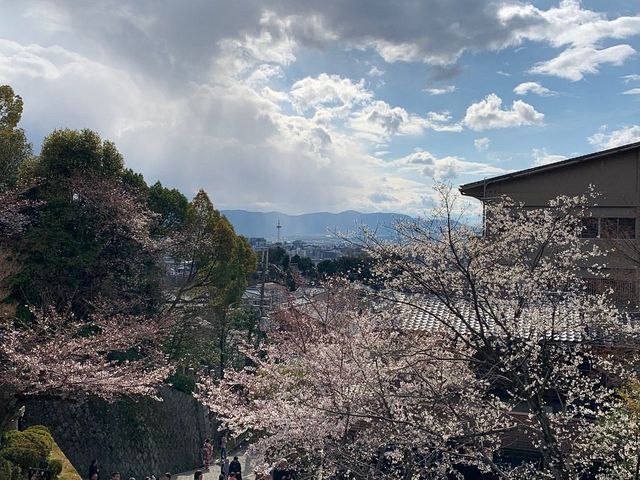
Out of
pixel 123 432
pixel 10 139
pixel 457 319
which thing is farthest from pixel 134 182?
pixel 457 319

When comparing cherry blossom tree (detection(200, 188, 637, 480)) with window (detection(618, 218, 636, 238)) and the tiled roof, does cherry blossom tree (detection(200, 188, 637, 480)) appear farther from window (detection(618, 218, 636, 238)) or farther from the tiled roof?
window (detection(618, 218, 636, 238))

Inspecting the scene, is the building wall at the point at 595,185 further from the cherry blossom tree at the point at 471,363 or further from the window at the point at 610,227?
the cherry blossom tree at the point at 471,363

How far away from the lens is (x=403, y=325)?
30.3ft

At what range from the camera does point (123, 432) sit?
1469 centimetres

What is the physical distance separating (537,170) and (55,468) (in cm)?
1663

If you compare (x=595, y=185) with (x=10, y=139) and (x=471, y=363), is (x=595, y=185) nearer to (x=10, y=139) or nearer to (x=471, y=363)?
(x=471, y=363)


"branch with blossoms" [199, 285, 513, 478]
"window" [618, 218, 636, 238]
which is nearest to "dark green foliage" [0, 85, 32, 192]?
"branch with blossoms" [199, 285, 513, 478]

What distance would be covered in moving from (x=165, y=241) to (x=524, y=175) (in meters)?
12.6

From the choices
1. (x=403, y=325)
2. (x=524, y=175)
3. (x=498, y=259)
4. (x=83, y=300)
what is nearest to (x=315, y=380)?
(x=403, y=325)

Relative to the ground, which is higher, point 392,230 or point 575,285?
point 392,230

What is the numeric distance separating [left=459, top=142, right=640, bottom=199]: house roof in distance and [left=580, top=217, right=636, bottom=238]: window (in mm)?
2124

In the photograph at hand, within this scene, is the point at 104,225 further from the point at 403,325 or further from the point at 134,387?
the point at 403,325

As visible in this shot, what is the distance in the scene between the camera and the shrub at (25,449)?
8.68 m

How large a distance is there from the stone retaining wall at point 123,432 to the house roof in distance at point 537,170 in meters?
12.5
